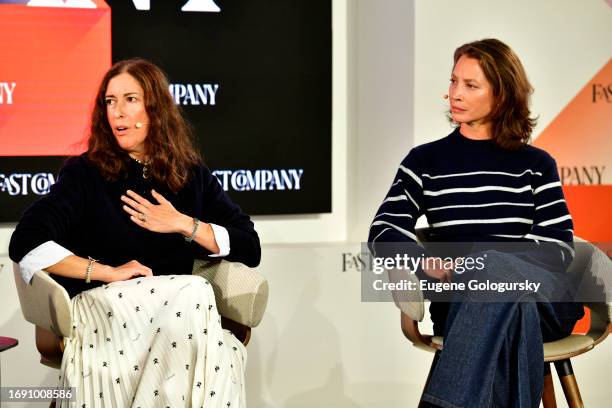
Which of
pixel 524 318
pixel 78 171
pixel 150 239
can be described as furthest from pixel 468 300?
pixel 78 171

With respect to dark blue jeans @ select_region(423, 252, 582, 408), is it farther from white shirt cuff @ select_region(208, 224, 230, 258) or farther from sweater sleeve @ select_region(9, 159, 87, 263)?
sweater sleeve @ select_region(9, 159, 87, 263)

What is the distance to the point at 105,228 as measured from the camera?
316cm

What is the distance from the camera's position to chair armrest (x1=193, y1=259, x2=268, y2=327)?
3166 millimetres

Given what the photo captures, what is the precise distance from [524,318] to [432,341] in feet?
1.22

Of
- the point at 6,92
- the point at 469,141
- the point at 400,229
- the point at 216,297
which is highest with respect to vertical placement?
the point at 6,92

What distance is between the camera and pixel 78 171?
125 inches

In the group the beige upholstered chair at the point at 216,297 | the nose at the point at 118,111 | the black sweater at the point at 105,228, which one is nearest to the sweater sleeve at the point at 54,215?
the black sweater at the point at 105,228

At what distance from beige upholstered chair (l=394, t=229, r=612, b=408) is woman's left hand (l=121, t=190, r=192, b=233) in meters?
0.81

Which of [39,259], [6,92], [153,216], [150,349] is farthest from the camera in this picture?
[6,92]

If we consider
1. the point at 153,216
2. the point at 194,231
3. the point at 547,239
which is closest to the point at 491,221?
the point at 547,239

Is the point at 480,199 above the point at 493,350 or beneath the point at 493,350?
above

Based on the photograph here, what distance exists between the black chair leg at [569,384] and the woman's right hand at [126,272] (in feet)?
4.81

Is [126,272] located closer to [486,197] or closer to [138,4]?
[486,197]

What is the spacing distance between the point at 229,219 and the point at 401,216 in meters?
0.63
